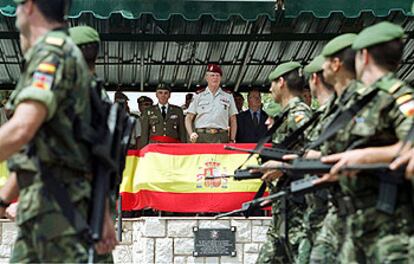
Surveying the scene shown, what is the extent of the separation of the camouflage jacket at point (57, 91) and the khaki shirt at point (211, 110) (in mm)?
7266

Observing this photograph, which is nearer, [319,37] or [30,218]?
[30,218]

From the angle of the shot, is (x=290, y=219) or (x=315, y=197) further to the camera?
Result: (x=290, y=219)

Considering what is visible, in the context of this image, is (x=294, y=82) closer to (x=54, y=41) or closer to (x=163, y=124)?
(x=54, y=41)

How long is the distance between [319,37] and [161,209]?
3384mm

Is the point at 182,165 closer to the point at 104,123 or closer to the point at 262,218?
the point at 262,218

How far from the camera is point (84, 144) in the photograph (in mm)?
4445

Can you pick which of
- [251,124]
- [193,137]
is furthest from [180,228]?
[251,124]

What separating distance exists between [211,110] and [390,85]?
6.67 meters

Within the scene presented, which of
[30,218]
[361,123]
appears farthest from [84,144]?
[361,123]

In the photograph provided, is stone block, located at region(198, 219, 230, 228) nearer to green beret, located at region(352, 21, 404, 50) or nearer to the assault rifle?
the assault rifle

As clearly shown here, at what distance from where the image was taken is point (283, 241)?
7637 mm

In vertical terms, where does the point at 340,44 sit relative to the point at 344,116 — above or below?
above

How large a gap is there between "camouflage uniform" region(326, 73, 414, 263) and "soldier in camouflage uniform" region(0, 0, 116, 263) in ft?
5.71

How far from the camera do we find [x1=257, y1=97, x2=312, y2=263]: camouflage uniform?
7.55 m
